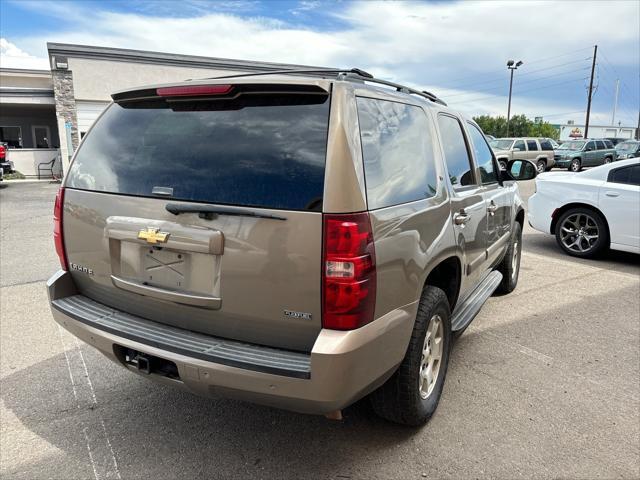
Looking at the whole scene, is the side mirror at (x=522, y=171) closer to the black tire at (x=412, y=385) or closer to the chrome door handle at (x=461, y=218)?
the chrome door handle at (x=461, y=218)

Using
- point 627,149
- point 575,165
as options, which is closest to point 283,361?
point 575,165

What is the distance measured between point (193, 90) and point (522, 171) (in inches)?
156

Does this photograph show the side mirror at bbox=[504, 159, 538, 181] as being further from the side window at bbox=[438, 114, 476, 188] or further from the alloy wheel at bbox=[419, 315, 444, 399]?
the alloy wheel at bbox=[419, 315, 444, 399]

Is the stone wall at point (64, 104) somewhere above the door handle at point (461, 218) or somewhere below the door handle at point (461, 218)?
above

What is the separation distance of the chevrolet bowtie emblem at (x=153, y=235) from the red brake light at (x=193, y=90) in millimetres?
712

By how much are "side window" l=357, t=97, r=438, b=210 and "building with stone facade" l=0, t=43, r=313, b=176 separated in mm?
21025

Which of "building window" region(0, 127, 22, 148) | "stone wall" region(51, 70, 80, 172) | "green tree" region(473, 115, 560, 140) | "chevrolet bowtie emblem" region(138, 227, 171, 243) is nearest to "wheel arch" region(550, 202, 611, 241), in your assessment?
"chevrolet bowtie emblem" region(138, 227, 171, 243)

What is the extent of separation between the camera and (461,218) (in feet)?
10.7

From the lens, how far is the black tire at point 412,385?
8.85 ft

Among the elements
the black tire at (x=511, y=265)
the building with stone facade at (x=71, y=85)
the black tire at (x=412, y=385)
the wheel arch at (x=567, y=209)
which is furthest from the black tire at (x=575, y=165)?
the black tire at (x=412, y=385)

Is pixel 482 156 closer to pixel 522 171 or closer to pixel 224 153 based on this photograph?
pixel 522 171

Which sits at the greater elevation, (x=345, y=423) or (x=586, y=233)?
(x=586, y=233)

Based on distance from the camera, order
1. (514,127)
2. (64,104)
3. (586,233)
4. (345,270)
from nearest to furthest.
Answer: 1. (345,270)
2. (586,233)
3. (64,104)
4. (514,127)

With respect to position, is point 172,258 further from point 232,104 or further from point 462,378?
point 462,378
